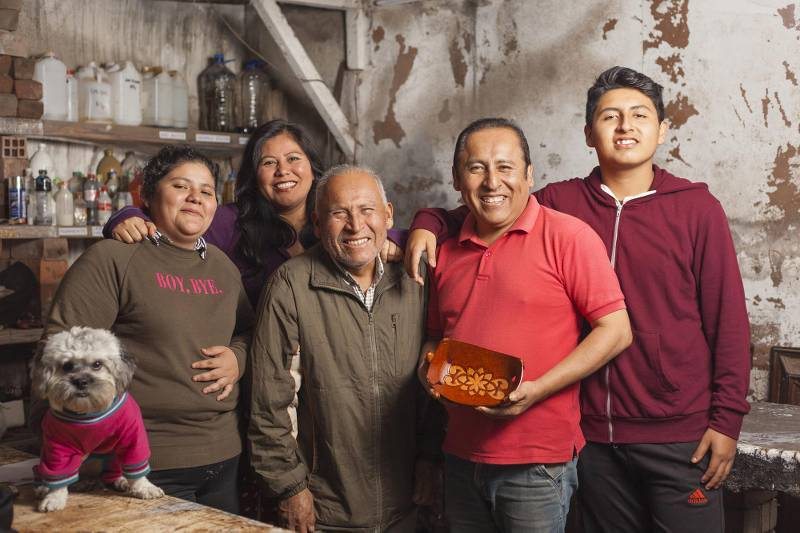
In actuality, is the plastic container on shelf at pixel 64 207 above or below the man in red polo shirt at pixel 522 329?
above

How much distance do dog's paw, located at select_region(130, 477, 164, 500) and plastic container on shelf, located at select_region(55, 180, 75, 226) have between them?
8.89 ft

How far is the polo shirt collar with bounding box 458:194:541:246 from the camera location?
82.6 inches

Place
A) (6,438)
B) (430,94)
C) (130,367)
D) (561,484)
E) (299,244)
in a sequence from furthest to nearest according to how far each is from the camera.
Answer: (430,94)
(6,438)
(299,244)
(561,484)
(130,367)

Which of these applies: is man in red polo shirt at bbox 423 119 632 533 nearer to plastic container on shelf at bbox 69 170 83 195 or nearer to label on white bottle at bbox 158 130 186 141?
label on white bottle at bbox 158 130 186 141

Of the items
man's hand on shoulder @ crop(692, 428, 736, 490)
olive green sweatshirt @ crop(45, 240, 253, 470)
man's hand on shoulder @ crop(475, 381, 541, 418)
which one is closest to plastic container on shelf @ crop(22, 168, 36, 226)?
olive green sweatshirt @ crop(45, 240, 253, 470)

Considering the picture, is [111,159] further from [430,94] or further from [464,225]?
[464,225]

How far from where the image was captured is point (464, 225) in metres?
2.27

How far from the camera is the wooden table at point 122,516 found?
5.90 ft

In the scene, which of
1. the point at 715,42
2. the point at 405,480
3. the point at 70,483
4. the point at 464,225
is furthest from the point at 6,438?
the point at 715,42

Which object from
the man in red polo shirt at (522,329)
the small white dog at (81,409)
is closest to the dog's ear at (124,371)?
the small white dog at (81,409)

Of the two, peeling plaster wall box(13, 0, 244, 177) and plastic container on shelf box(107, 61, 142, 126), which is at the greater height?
peeling plaster wall box(13, 0, 244, 177)

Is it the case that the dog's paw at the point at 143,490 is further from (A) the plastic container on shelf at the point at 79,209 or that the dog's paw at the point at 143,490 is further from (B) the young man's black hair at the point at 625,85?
(A) the plastic container on shelf at the point at 79,209

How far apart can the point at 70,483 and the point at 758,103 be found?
294 centimetres

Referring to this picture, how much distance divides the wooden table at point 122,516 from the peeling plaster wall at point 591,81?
2.49 m
